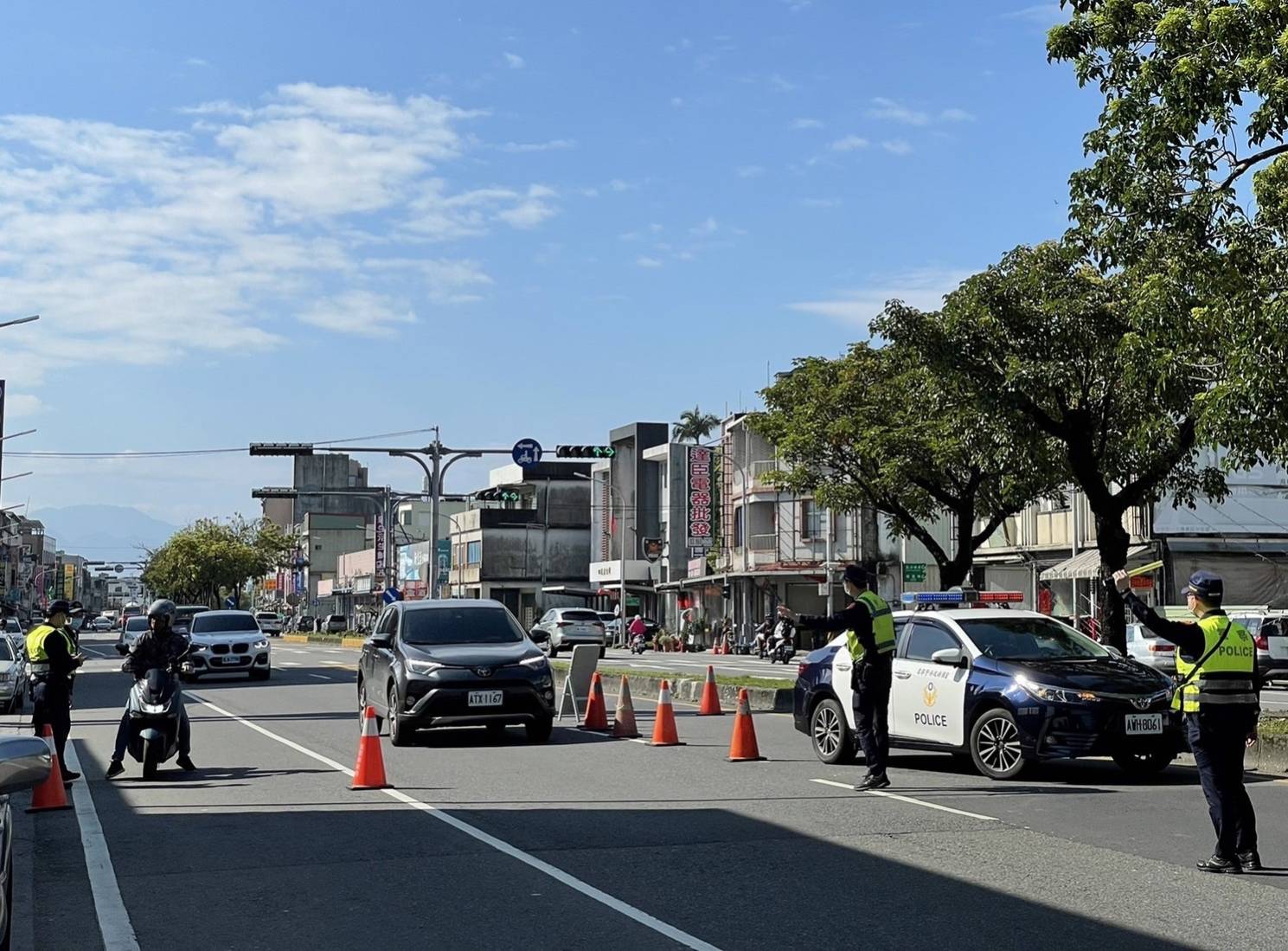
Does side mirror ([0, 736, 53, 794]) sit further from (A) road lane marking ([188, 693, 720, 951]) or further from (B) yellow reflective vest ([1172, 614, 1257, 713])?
(B) yellow reflective vest ([1172, 614, 1257, 713])

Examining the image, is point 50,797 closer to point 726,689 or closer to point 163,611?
point 163,611

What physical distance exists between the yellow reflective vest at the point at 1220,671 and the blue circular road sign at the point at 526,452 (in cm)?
3424

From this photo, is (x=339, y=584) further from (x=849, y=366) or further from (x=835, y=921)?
(x=835, y=921)

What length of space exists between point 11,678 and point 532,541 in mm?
73113

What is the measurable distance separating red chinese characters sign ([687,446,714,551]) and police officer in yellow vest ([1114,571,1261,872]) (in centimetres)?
6151

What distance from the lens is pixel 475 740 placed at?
19.1 meters

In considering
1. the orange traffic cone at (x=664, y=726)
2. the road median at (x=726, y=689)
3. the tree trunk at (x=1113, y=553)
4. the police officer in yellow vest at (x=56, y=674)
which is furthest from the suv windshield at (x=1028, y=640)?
the police officer in yellow vest at (x=56, y=674)

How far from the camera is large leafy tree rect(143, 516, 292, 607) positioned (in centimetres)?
11938

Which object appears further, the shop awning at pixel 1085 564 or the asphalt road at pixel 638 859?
the shop awning at pixel 1085 564

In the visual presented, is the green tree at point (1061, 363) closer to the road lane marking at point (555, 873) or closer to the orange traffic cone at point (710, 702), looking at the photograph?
the orange traffic cone at point (710, 702)

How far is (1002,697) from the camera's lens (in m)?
14.3

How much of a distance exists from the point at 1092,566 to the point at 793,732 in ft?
91.4

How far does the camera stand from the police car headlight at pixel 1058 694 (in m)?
14.0

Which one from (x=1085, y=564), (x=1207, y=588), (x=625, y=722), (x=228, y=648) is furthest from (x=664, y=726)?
(x=1085, y=564)
